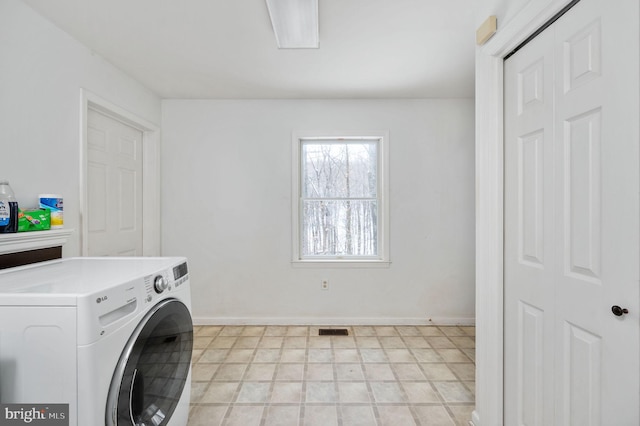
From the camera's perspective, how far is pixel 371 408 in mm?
1861

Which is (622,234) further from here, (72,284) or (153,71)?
(153,71)

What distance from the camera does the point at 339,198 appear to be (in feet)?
10.7

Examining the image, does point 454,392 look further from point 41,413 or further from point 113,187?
point 113,187

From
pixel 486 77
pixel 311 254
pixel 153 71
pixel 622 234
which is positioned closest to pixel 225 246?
pixel 311 254

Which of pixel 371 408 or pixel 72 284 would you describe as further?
pixel 371 408

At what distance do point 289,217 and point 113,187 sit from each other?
62.9 inches

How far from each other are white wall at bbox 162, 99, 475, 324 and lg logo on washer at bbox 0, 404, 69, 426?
7.42 feet

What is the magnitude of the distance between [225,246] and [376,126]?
2.06 metres

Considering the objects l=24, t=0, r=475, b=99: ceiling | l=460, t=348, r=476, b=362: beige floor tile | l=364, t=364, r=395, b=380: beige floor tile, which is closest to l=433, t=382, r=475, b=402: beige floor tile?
l=364, t=364, r=395, b=380: beige floor tile

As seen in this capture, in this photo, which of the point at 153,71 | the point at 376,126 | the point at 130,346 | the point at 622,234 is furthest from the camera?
the point at 376,126

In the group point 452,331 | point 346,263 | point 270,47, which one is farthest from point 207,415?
point 270,47

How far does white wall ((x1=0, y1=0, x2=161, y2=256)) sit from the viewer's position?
1616mm

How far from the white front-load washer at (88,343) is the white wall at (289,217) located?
74.7 inches

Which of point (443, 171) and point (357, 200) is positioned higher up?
point (443, 171)
